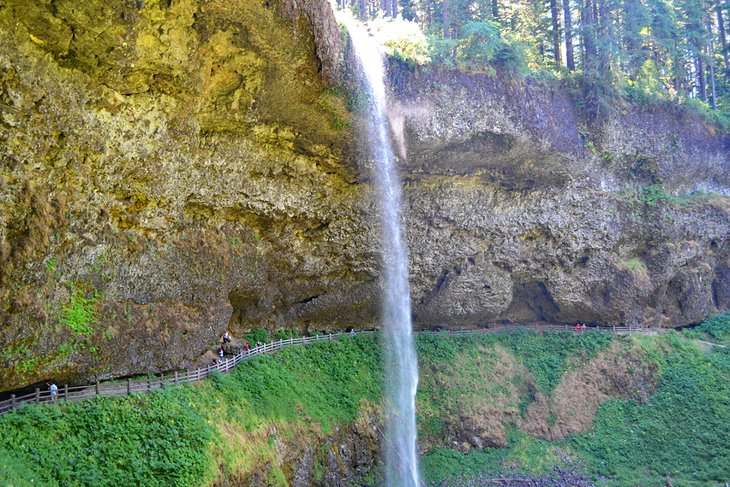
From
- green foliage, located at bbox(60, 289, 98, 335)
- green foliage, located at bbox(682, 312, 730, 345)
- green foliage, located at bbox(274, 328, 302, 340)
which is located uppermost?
green foliage, located at bbox(60, 289, 98, 335)

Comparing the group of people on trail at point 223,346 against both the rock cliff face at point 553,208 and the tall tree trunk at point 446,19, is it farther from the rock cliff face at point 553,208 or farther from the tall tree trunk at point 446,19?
the tall tree trunk at point 446,19

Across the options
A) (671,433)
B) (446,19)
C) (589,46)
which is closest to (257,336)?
(671,433)

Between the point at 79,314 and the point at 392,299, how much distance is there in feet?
46.1

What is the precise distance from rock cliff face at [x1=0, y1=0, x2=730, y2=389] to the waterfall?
2.34 ft

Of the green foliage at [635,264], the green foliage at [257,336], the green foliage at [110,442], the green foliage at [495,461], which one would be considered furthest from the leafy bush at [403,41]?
the green foliage at [495,461]

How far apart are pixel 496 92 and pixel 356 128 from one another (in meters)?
6.95

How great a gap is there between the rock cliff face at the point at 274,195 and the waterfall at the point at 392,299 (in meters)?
0.71

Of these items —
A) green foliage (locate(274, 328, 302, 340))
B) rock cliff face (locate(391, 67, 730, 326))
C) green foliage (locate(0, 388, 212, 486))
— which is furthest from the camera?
green foliage (locate(274, 328, 302, 340))

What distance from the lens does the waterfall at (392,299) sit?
70.7ft

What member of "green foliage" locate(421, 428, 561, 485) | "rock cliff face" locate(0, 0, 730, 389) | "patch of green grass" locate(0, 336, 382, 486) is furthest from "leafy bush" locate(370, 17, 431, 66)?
"green foliage" locate(421, 428, 561, 485)

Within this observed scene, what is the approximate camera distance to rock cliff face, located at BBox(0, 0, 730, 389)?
14203mm

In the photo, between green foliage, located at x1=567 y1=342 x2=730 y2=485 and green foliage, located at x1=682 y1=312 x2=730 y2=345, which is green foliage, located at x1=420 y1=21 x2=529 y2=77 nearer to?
green foliage, located at x1=567 y1=342 x2=730 y2=485

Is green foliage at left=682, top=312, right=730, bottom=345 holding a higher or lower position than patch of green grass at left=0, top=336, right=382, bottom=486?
lower

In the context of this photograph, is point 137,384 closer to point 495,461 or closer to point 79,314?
point 79,314
